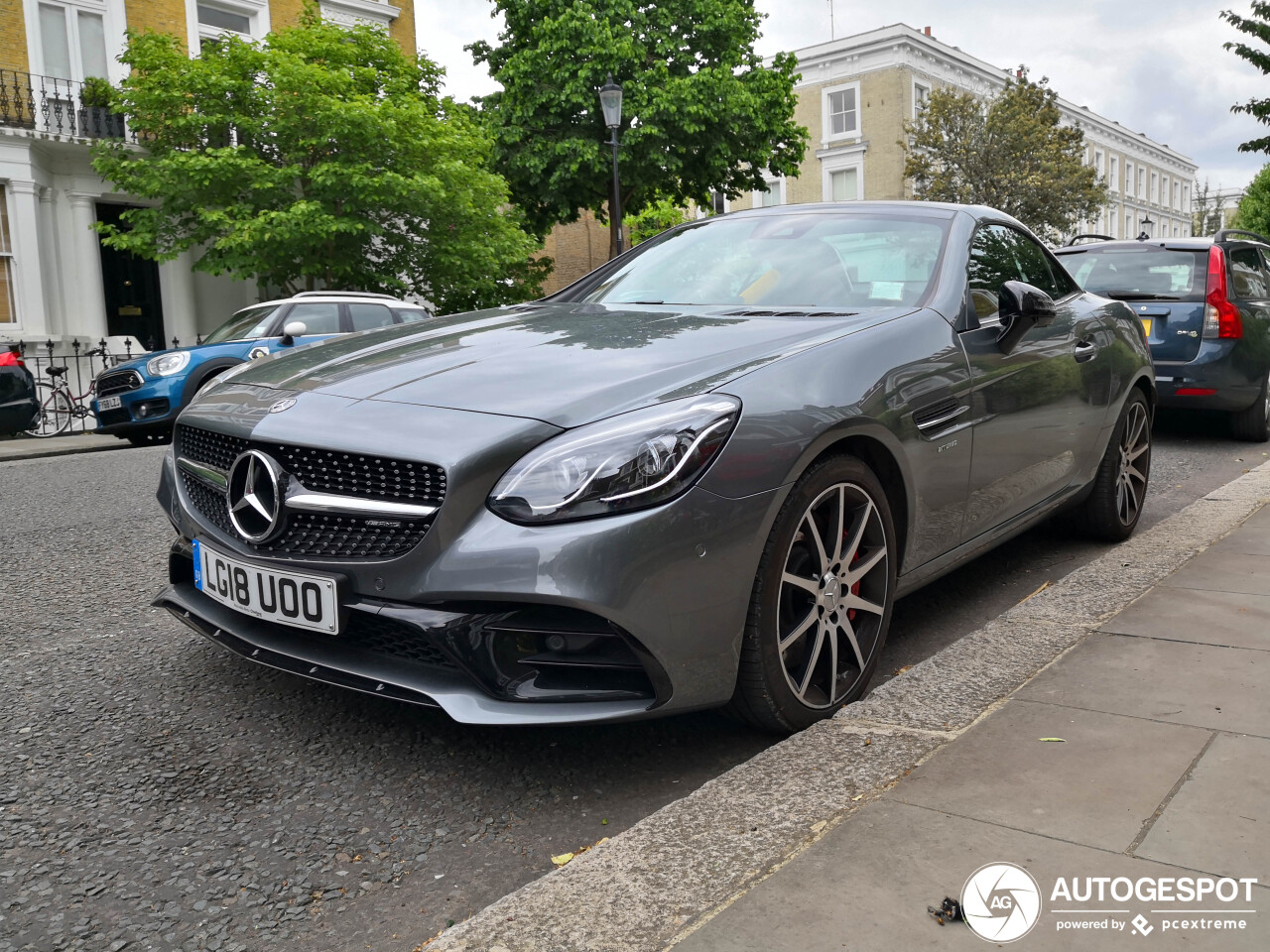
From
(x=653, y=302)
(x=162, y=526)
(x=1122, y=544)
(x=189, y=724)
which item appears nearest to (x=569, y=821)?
(x=189, y=724)

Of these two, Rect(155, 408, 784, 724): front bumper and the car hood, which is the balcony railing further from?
Rect(155, 408, 784, 724): front bumper

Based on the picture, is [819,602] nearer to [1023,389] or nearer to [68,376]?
[1023,389]

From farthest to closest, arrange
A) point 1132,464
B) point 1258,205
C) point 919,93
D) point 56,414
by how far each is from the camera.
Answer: point 1258,205
point 919,93
point 56,414
point 1132,464

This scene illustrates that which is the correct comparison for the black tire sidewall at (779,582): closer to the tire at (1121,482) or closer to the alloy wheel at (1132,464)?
the tire at (1121,482)

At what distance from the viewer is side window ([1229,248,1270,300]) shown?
8.60 metres

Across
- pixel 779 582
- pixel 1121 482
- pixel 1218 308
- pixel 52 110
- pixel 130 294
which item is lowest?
pixel 1121 482

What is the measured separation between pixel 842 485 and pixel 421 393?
3.57 ft

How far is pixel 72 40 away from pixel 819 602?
68.7ft

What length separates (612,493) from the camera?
242 centimetres

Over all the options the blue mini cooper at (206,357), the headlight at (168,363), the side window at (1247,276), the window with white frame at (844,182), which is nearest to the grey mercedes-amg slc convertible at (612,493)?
the side window at (1247,276)

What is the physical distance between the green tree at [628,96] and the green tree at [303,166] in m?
6.73

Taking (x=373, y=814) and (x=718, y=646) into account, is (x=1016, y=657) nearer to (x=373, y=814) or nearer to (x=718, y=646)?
(x=718, y=646)

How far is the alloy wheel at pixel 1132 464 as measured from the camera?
4980 millimetres

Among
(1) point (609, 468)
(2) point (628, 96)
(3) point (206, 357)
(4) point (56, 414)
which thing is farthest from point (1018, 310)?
(2) point (628, 96)
